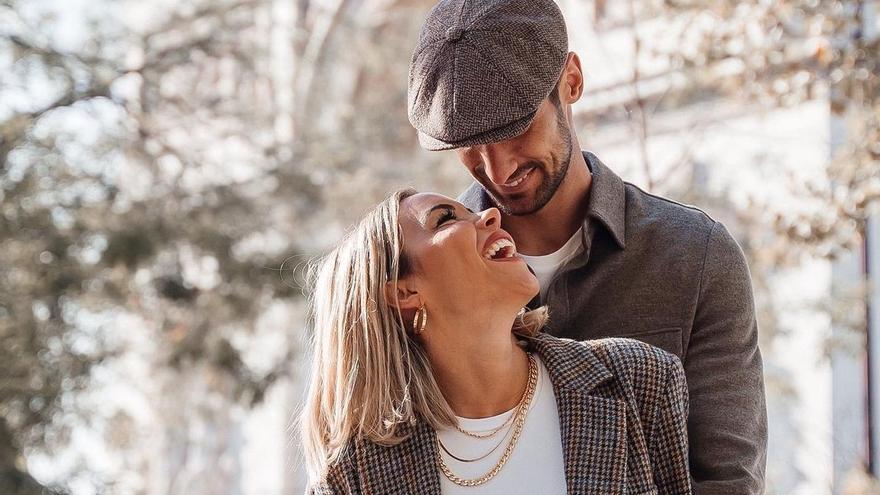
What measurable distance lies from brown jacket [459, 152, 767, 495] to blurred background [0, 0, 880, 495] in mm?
3556

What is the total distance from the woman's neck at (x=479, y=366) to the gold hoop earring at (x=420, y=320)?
0.08ft

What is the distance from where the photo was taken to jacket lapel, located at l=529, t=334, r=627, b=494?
9.39 ft

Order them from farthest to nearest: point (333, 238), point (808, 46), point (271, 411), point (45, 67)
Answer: point (271, 411), point (333, 238), point (45, 67), point (808, 46)

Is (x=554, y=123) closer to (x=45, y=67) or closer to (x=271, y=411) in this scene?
(x=45, y=67)

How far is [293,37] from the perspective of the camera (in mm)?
14734

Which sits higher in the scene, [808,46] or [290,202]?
[808,46]

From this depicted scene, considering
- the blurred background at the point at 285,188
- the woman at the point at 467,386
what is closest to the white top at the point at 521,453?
the woman at the point at 467,386

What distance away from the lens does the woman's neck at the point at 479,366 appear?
9.77 ft

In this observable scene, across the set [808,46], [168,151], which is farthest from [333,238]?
[808,46]

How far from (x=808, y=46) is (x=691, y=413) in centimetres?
600

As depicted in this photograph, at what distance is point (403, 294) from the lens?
3.08 meters

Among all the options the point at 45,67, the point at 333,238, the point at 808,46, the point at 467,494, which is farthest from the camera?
the point at 333,238

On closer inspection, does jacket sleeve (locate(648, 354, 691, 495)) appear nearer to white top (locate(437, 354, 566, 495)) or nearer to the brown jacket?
the brown jacket

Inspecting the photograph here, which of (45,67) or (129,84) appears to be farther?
(129,84)
